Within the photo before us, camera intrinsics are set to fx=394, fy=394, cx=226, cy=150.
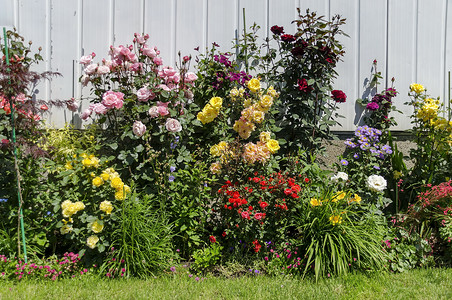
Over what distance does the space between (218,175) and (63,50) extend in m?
2.14

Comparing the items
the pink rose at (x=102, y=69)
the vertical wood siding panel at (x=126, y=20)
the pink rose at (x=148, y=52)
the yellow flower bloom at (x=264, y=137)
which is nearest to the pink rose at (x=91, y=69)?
the pink rose at (x=102, y=69)

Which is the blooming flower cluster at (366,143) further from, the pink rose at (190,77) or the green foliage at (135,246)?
the green foliage at (135,246)

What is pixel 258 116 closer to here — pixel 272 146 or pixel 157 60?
pixel 272 146

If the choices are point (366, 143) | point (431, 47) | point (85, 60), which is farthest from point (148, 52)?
point (431, 47)

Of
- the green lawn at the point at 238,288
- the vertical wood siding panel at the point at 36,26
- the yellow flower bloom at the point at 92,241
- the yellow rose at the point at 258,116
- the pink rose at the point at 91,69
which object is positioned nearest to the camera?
the green lawn at the point at 238,288

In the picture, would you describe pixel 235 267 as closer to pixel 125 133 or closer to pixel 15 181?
pixel 125 133

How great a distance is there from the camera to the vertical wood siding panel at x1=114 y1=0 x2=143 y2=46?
406 cm

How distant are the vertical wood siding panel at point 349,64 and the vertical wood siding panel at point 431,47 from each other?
27.3 inches

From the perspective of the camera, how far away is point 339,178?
10.7 ft

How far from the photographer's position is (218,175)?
11.0ft

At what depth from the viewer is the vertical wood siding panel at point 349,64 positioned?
13.5ft

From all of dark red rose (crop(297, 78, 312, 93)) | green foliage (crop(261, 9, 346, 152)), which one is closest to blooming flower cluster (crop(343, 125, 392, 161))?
green foliage (crop(261, 9, 346, 152))

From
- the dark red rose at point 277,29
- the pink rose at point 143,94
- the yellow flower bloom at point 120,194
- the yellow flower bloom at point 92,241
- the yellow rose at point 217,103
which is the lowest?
the yellow flower bloom at point 92,241

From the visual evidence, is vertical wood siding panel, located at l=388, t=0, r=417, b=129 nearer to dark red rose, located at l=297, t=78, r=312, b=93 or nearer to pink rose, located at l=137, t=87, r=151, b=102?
dark red rose, located at l=297, t=78, r=312, b=93
